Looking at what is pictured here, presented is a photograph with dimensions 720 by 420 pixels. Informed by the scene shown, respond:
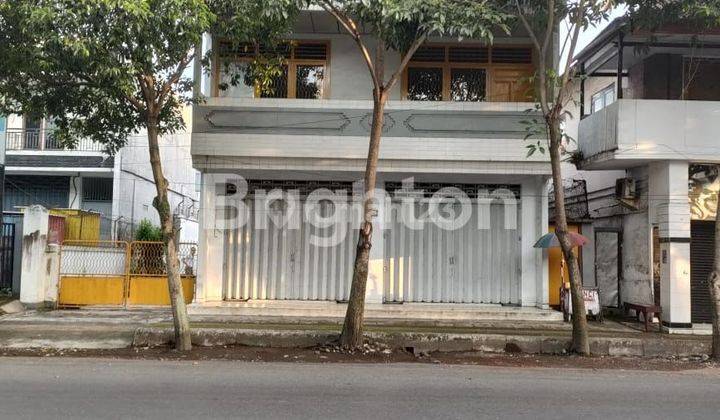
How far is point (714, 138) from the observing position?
11.6m

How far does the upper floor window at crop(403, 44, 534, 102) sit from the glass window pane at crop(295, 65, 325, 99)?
5.97ft

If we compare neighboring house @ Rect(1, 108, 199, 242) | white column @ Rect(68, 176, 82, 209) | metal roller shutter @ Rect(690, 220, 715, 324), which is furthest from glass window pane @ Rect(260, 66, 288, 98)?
white column @ Rect(68, 176, 82, 209)

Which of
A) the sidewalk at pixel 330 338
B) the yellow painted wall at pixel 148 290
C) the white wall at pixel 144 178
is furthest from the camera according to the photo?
the white wall at pixel 144 178

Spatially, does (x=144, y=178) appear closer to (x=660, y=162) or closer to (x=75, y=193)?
(x=75, y=193)

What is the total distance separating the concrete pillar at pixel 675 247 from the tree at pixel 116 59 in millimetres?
7965

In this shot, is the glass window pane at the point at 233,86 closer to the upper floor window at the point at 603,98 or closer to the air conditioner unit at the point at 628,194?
the air conditioner unit at the point at 628,194

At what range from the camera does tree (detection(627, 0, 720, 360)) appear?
9.45 meters

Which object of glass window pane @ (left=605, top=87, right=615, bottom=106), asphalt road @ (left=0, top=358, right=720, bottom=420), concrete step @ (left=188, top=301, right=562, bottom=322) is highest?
glass window pane @ (left=605, top=87, right=615, bottom=106)

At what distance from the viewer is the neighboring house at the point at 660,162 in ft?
38.0

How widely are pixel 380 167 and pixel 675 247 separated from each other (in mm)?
5927

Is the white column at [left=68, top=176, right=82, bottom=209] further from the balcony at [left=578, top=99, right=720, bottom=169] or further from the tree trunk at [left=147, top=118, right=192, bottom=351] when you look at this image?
the balcony at [left=578, top=99, right=720, bottom=169]

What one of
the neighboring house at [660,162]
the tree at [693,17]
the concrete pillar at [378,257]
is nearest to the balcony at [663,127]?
the neighboring house at [660,162]

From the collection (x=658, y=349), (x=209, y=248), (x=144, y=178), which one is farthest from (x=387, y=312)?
(x=144, y=178)

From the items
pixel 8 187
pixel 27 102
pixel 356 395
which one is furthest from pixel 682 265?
pixel 8 187
